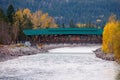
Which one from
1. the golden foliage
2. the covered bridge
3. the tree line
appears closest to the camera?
the golden foliage

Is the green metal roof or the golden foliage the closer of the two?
the golden foliage

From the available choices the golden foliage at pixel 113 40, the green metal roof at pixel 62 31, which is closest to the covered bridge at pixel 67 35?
the green metal roof at pixel 62 31

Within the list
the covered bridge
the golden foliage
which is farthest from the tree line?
the golden foliage

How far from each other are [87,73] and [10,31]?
4457 cm

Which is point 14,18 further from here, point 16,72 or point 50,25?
point 16,72

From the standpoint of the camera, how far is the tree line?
71.7 m

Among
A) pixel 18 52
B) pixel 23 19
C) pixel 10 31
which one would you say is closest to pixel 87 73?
pixel 18 52

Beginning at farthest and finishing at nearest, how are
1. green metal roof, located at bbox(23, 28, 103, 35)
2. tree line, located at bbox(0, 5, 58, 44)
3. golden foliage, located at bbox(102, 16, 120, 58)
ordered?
green metal roof, located at bbox(23, 28, 103, 35) < tree line, located at bbox(0, 5, 58, 44) < golden foliage, located at bbox(102, 16, 120, 58)

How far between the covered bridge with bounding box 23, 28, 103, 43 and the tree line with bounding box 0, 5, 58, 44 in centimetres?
334

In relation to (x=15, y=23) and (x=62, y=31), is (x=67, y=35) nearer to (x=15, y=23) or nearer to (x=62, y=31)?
(x=62, y=31)

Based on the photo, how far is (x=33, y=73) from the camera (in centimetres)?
3450

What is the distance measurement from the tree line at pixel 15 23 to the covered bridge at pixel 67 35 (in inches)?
132

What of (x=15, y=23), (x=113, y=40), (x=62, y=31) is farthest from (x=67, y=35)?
(x=113, y=40)

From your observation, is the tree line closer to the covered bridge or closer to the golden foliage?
the covered bridge
